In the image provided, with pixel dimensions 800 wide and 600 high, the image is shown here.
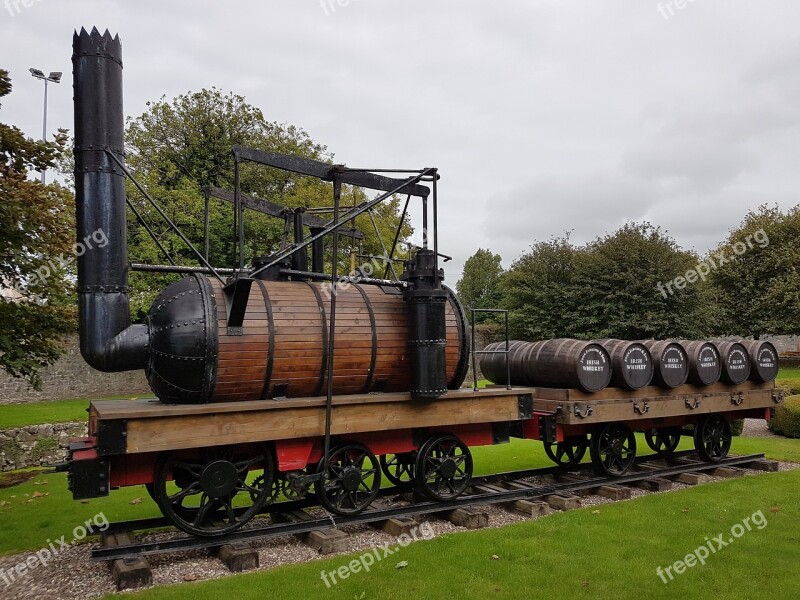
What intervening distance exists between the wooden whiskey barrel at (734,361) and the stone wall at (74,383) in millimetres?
19886

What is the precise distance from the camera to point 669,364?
10.2m

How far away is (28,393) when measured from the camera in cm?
2119

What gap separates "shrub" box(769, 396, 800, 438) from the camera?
1588cm

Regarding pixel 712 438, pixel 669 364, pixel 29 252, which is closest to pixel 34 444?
pixel 29 252

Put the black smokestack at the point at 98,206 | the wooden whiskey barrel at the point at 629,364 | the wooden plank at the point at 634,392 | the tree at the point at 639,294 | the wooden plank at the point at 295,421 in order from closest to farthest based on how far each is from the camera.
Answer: the wooden plank at the point at 295,421 → the black smokestack at the point at 98,206 → the wooden plank at the point at 634,392 → the wooden whiskey barrel at the point at 629,364 → the tree at the point at 639,294

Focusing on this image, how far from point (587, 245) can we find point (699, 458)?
27191mm

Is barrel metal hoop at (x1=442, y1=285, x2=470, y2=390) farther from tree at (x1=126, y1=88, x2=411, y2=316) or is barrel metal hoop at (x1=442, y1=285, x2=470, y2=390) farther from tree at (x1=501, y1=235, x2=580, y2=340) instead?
tree at (x1=501, y1=235, x2=580, y2=340)

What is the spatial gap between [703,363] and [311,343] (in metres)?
7.09

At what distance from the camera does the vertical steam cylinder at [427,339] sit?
7648 millimetres

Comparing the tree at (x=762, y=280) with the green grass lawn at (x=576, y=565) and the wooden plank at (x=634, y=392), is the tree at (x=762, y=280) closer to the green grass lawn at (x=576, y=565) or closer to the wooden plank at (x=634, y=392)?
the wooden plank at (x=634, y=392)

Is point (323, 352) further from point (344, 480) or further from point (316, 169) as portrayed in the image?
point (316, 169)

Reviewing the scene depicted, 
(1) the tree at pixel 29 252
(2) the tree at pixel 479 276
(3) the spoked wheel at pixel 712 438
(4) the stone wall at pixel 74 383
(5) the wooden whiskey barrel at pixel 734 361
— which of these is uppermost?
(2) the tree at pixel 479 276

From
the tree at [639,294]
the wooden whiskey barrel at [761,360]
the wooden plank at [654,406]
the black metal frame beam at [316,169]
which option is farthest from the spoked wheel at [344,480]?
the tree at [639,294]

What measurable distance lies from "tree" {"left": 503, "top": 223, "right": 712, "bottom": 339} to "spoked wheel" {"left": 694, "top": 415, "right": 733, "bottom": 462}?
18767 millimetres
